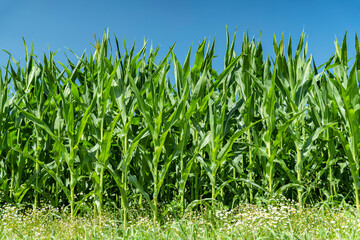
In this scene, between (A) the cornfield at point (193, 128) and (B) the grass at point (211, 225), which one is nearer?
(B) the grass at point (211, 225)

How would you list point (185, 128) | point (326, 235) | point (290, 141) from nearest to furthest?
1. point (326, 235)
2. point (185, 128)
3. point (290, 141)

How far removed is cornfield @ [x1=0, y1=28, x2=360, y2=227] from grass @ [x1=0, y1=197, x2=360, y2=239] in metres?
0.15

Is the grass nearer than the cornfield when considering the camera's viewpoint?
Yes

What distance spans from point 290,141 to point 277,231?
1113mm

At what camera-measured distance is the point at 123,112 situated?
3539 millimetres

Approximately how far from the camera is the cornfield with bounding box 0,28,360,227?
131 inches

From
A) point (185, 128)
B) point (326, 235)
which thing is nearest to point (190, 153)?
point (185, 128)

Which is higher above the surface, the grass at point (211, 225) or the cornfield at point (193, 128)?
the cornfield at point (193, 128)

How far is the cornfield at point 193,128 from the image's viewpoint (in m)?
3.34

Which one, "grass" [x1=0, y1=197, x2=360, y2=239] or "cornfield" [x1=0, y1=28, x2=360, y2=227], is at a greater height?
"cornfield" [x1=0, y1=28, x2=360, y2=227]

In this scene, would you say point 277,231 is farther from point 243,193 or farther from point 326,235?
point 243,193

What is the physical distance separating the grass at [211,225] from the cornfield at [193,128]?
154mm

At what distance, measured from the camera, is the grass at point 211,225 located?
9.00 feet

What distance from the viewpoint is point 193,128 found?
378cm
